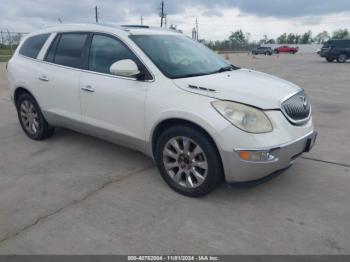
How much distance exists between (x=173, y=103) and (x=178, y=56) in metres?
0.91

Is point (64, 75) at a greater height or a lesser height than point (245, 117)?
greater

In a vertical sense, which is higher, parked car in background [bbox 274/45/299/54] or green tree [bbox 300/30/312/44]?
green tree [bbox 300/30/312/44]

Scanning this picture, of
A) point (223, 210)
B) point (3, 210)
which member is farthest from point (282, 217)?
point (3, 210)

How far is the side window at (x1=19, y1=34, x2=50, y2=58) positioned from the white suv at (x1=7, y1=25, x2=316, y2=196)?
8cm

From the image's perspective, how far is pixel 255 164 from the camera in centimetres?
315

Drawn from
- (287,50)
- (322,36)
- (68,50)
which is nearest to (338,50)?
(68,50)

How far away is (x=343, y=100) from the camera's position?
29.5 ft

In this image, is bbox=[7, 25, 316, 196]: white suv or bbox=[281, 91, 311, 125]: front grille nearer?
bbox=[7, 25, 316, 196]: white suv

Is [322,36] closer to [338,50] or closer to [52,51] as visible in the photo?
[338,50]

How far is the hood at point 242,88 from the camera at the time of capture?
329 cm

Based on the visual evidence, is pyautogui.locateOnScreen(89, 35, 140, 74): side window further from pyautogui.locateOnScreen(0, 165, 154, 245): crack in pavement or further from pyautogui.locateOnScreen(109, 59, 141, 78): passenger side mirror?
pyautogui.locateOnScreen(0, 165, 154, 245): crack in pavement

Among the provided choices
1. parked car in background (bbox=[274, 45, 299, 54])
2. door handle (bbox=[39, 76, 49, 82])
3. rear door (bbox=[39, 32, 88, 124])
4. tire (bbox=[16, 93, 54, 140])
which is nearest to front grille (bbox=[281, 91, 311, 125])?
rear door (bbox=[39, 32, 88, 124])

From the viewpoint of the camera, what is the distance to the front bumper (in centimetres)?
315

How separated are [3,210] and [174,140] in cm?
182
